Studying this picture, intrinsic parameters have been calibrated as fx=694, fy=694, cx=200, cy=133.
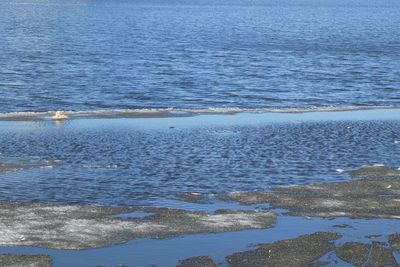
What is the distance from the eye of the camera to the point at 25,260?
11094 mm

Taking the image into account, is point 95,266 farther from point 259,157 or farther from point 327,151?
point 327,151

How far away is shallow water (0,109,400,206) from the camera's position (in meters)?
15.8

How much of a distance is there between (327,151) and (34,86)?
2143cm

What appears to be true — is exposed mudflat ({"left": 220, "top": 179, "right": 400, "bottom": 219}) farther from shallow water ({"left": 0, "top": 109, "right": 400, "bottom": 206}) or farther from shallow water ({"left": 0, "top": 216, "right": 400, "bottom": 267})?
shallow water ({"left": 0, "top": 109, "right": 400, "bottom": 206})

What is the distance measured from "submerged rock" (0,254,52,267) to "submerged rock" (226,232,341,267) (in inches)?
116

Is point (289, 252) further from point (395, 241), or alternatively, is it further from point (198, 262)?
point (395, 241)

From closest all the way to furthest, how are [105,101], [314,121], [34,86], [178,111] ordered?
[314,121] < [178,111] < [105,101] < [34,86]

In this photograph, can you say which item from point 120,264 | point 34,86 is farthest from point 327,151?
point 34,86

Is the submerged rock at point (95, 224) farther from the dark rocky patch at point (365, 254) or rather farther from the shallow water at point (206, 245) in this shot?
the dark rocky patch at point (365, 254)

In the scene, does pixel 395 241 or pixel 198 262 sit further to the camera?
pixel 395 241

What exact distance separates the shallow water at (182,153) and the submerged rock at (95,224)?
2.49 feet

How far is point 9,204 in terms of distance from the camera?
1423cm

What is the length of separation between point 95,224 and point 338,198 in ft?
17.6

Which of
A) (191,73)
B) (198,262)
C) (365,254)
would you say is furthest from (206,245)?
(191,73)
